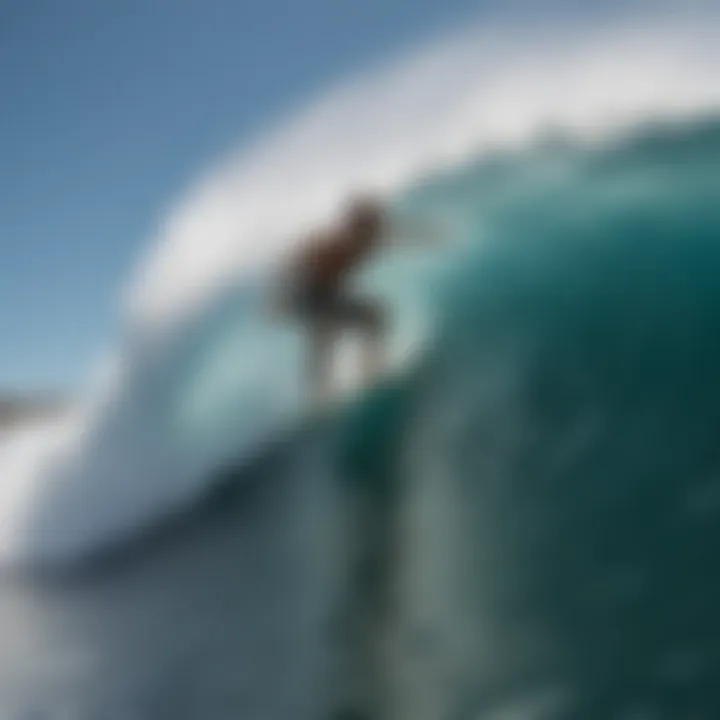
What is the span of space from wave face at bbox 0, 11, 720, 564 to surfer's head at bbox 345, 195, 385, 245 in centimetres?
3

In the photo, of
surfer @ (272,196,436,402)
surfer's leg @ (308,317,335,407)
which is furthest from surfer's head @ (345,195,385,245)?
surfer's leg @ (308,317,335,407)

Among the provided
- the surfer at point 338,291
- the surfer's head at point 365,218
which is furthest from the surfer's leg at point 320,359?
the surfer's head at point 365,218

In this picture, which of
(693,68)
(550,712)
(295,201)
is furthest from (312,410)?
(693,68)

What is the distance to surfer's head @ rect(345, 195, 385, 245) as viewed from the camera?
147 centimetres

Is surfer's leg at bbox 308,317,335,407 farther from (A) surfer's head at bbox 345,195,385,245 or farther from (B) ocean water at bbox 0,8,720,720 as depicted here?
(A) surfer's head at bbox 345,195,385,245

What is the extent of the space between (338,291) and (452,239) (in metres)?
0.18

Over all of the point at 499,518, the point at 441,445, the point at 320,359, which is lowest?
the point at 499,518

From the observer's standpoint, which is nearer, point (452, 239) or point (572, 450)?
point (572, 450)

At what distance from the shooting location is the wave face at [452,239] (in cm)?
144

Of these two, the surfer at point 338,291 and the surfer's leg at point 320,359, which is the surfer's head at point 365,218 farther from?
the surfer's leg at point 320,359

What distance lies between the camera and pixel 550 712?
1252 millimetres

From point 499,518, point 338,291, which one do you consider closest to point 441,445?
point 499,518

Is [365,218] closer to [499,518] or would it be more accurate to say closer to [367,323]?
[367,323]

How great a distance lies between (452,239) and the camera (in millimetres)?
1513
